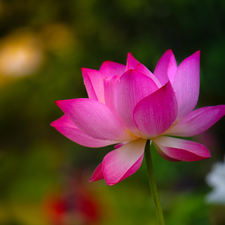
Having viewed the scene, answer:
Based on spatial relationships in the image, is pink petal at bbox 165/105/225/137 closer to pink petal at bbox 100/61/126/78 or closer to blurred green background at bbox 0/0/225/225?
pink petal at bbox 100/61/126/78

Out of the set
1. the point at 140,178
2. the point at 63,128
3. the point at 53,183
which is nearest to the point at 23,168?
the point at 53,183

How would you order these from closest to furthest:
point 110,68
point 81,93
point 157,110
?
point 157,110 → point 110,68 → point 81,93

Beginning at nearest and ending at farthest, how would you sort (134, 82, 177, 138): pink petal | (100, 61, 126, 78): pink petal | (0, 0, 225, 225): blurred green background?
(134, 82, 177, 138): pink petal, (100, 61, 126, 78): pink petal, (0, 0, 225, 225): blurred green background

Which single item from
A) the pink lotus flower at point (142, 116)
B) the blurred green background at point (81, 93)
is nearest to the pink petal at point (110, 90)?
the pink lotus flower at point (142, 116)

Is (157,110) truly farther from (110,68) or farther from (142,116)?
(110,68)

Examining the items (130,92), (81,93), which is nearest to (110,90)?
(130,92)

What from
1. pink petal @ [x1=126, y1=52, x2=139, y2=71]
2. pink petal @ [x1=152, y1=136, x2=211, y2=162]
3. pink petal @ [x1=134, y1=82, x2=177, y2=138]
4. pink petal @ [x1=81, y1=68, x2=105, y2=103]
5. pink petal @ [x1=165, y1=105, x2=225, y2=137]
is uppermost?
pink petal @ [x1=126, y1=52, x2=139, y2=71]

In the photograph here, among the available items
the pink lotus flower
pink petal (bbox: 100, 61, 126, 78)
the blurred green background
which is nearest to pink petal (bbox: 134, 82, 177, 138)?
the pink lotus flower
